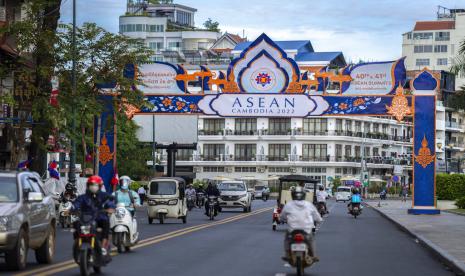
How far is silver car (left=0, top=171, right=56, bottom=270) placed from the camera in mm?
18328

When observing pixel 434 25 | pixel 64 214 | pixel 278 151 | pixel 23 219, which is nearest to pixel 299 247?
pixel 23 219

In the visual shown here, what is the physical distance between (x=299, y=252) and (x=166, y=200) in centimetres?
2520

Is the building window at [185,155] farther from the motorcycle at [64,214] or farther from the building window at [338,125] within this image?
the motorcycle at [64,214]

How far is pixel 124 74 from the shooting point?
5066 cm

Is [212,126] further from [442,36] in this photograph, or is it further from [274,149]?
[442,36]

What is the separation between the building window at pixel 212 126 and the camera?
487 ft

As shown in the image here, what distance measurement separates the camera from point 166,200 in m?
43.8

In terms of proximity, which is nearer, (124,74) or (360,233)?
(360,233)

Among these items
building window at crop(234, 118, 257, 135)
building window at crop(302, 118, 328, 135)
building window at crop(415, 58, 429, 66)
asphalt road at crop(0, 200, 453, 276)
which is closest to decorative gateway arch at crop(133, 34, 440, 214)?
asphalt road at crop(0, 200, 453, 276)

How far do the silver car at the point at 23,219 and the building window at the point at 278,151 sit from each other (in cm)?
12637

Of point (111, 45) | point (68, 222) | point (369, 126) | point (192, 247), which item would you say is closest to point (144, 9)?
point (369, 126)

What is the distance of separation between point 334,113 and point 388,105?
2.48 m

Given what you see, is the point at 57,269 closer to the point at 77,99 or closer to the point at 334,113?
the point at 77,99

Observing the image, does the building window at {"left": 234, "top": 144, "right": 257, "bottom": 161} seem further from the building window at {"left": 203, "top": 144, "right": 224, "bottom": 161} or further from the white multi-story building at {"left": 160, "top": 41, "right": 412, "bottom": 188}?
the building window at {"left": 203, "top": 144, "right": 224, "bottom": 161}
